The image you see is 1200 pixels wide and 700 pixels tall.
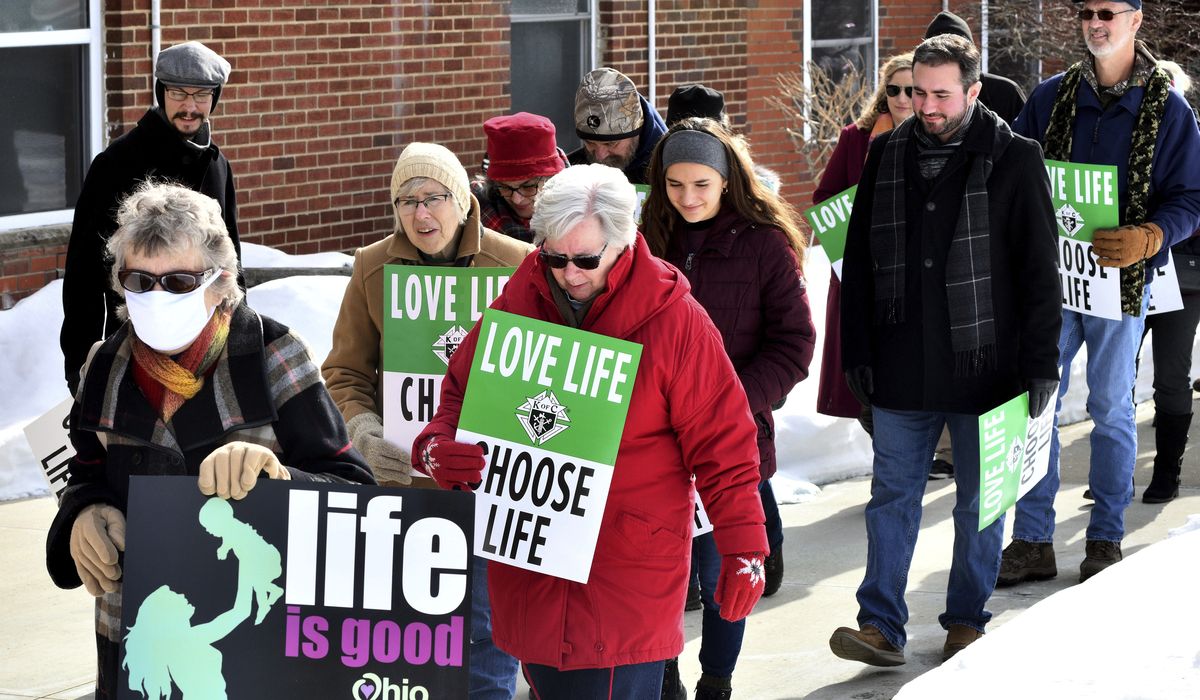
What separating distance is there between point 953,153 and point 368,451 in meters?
2.14

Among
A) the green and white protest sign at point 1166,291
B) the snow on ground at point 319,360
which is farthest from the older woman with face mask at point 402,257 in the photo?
the green and white protest sign at point 1166,291

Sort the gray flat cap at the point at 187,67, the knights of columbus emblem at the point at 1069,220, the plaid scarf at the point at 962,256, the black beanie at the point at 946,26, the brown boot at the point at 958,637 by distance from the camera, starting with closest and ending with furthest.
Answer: the plaid scarf at the point at 962,256 → the brown boot at the point at 958,637 → the gray flat cap at the point at 187,67 → the knights of columbus emblem at the point at 1069,220 → the black beanie at the point at 946,26

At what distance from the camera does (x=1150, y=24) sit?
1597 centimetres

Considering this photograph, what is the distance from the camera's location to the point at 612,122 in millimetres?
7180

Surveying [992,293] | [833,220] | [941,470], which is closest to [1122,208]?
[833,220]

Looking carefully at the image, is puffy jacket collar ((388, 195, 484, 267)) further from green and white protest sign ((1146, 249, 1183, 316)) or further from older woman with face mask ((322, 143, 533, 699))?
green and white protest sign ((1146, 249, 1183, 316))

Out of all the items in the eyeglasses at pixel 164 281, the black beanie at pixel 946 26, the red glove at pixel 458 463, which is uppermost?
the black beanie at pixel 946 26

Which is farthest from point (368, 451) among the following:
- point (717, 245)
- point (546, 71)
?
point (546, 71)

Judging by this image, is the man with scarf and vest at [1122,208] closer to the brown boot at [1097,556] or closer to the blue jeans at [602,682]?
the brown boot at [1097,556]

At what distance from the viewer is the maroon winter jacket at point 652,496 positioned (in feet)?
13.5

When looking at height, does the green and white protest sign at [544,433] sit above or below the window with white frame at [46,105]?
below

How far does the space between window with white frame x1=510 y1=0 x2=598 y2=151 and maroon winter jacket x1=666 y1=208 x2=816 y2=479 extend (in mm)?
6907

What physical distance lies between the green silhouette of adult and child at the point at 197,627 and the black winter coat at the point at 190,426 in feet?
0.35

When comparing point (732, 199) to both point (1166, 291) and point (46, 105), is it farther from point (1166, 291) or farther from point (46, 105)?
point (46, 105)
